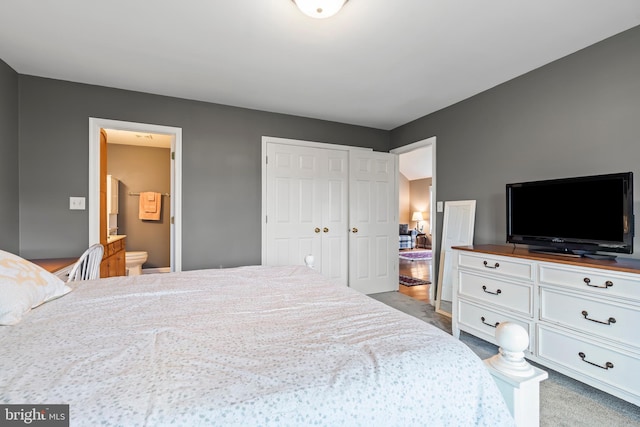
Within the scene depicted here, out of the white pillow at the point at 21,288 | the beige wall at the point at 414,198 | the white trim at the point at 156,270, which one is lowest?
the white trim at the point at 156,270

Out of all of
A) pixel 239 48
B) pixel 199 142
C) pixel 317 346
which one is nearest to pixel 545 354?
pixel 317 346

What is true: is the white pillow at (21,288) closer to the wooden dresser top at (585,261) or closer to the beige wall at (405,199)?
the wooden dresser top at (585,261)

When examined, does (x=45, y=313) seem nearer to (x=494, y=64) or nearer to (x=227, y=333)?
(x=227, y=333)

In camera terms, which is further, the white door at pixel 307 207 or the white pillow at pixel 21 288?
the white door at pixel 307 207

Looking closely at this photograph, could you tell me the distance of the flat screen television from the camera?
1.89 m

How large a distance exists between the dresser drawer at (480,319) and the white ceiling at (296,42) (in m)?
2.09

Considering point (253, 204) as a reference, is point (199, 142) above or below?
above

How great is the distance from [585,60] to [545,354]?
2.24 meters

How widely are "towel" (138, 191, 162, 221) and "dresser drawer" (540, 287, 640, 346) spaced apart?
5604mm

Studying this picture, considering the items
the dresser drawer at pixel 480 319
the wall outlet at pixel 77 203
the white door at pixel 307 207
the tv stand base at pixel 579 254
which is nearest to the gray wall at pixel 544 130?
the tv stand base at pixel 579 254

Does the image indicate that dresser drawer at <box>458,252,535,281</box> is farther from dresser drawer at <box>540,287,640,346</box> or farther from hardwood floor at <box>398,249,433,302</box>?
hardwood floor at <box>398,249,433,302</box>

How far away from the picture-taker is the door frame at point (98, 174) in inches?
115

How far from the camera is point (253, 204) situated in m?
3.65

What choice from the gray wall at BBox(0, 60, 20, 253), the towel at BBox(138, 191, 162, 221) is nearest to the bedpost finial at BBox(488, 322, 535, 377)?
the gray wall at BBox(0, 60, 20, 253)
